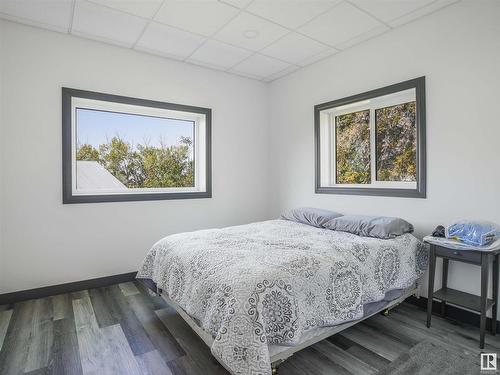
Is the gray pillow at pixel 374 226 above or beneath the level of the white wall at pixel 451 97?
beneath

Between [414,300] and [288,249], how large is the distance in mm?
1502

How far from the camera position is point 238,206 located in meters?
4.13

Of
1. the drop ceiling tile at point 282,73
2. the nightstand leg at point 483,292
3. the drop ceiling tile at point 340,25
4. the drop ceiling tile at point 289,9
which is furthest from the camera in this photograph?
the drop ceiling tile at point 282,73

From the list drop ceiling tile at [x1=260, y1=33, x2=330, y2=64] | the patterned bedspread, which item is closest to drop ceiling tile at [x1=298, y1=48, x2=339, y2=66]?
drop ceiling tile at [x1=260, y1=33, x2=330, y2=64]

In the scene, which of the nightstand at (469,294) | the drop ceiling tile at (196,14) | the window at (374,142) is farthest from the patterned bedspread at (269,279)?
the drop ceiling tile at (196,14)

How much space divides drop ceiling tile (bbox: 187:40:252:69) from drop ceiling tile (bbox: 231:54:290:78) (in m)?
0.11

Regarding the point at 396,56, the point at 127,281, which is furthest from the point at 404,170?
the point at 127,281

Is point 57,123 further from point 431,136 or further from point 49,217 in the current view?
point 431,136

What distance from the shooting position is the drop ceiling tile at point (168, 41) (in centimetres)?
284

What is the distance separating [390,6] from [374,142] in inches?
51.1

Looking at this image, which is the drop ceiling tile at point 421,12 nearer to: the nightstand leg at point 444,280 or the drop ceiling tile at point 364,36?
the drop ceiling tile at point 364,36

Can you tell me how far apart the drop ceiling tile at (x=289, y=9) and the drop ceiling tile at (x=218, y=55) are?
71 cm

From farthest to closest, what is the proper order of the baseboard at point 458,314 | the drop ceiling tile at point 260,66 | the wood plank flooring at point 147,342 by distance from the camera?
the drop ceiling tile at point 260,66
the baseboard at point 458,314
the wood plank flooring at point 147,342

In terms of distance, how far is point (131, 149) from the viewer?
3.47m
